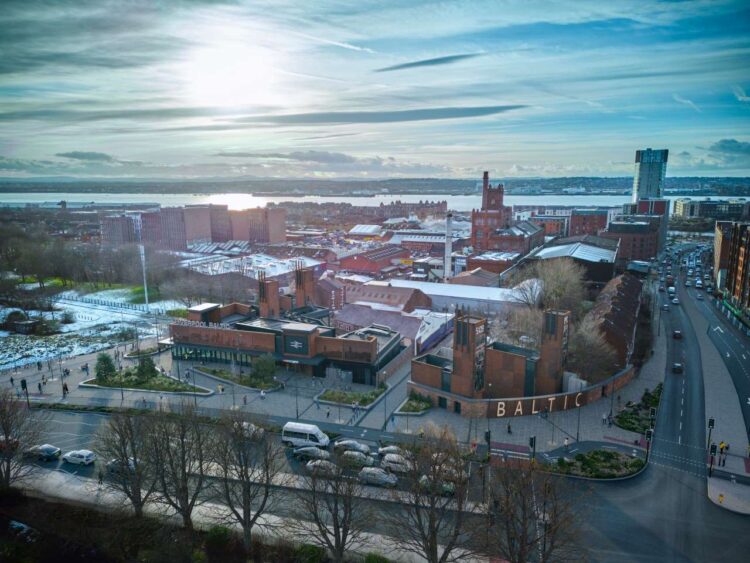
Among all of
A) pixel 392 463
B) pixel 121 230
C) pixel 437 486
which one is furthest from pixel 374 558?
pixel 121 230

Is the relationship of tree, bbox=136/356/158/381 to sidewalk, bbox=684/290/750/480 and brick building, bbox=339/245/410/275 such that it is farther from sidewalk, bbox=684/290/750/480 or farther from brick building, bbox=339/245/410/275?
brick building, bbox=339/245/410/275

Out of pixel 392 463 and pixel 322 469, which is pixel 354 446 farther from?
pixel 322 469

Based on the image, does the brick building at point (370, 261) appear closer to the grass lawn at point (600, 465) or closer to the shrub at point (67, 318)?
the shrub at point (67, 318)

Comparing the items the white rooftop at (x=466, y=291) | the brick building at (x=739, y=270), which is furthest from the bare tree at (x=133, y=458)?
the brick building at (x=739, y=270)

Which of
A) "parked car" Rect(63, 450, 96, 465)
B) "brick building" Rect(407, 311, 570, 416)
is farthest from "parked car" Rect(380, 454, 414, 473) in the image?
"parked car" Rect(63, 450, 96, 465)

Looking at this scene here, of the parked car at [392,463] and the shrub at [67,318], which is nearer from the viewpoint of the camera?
the parked car at [392,463]

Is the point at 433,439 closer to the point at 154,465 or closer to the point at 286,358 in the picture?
the point at 154,465

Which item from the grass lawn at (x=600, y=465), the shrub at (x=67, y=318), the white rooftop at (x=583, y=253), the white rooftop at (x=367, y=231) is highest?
the white rooftop at (x=583, y=253)
